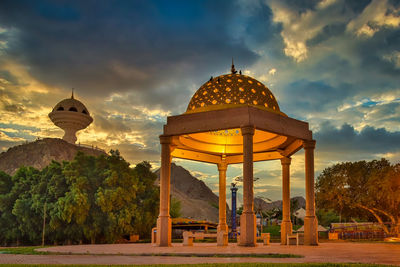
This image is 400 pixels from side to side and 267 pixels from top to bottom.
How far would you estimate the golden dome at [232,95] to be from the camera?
25.4 m

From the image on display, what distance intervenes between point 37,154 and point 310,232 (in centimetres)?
8668

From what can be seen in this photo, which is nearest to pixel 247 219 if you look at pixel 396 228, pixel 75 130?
pixel 396 228

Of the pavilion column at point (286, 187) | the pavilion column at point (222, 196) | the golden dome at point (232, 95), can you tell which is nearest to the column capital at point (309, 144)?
the golden dome at point (232, 95)

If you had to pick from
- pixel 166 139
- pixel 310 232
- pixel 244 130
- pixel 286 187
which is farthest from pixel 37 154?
pixel 244 130

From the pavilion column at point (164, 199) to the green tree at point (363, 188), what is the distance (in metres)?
26.5

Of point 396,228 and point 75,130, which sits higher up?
point 75,130

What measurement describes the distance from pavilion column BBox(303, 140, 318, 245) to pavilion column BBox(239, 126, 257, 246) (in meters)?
4.83

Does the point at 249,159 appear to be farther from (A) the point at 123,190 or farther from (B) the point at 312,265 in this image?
(A) the point at 123,190

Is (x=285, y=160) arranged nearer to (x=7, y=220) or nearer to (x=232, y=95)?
(x=232, y=95)

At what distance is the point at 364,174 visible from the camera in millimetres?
47531

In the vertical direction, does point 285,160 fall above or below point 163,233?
above

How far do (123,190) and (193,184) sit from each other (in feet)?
439

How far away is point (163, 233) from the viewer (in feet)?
78.9

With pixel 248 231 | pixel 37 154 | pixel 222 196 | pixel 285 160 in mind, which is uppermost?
pixel 37 154
